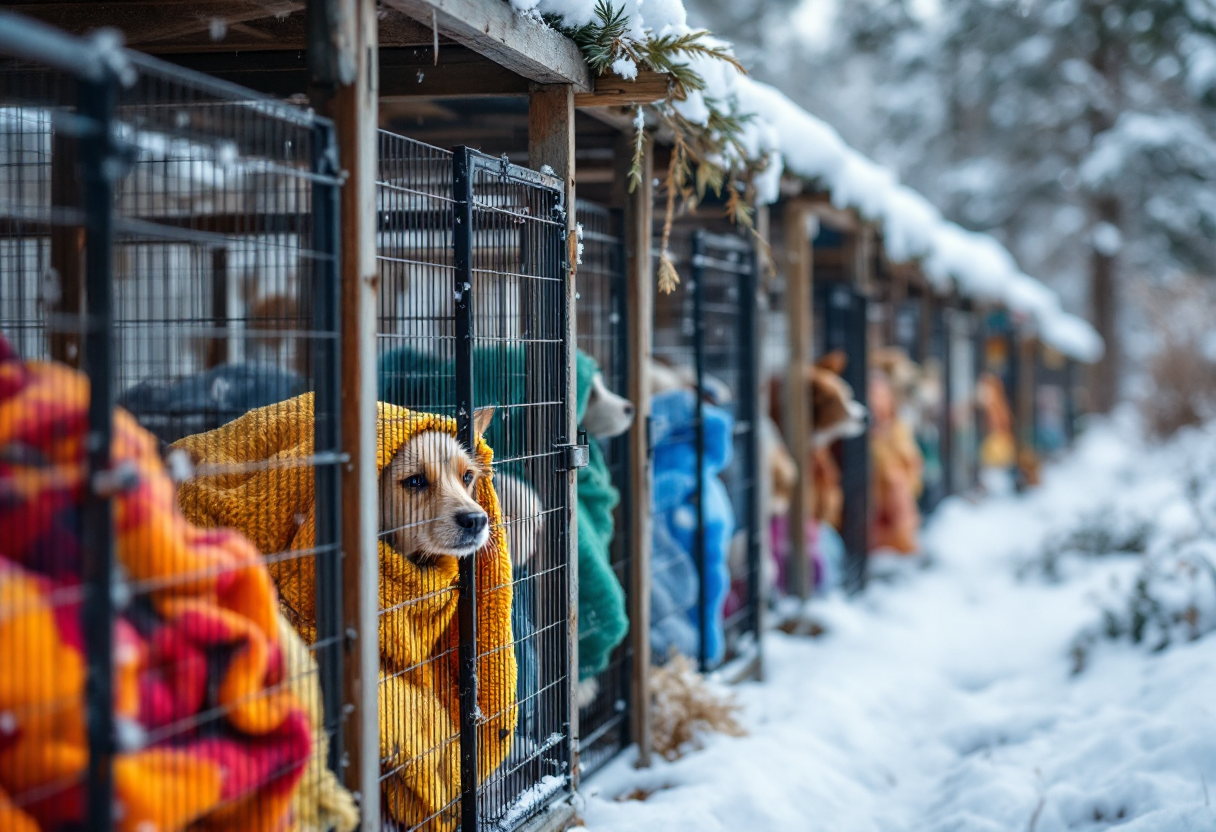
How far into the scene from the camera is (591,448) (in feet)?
14.2

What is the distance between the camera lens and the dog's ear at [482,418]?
10.8 feet

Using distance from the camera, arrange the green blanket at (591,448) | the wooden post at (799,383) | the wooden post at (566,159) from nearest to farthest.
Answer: the green blanket at (591,448) → the wooden post at (566,159) → the wooden post at (799,383)

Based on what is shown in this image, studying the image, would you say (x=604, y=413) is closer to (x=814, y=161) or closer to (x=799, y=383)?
(x=814, y=161)

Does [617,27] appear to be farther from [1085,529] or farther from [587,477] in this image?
[1085,529]

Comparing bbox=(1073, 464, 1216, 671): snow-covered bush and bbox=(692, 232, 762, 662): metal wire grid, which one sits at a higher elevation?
bbox=(692, 232, 762, 662): metal wire grid

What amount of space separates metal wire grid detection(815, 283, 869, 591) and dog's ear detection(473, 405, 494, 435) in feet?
17.4

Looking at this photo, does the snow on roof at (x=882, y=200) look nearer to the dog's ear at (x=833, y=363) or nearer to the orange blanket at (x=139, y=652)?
the dog's ear at (x=833, y=363)

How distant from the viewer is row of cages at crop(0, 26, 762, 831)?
74.2 inches

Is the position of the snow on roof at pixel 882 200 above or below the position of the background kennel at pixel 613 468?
above

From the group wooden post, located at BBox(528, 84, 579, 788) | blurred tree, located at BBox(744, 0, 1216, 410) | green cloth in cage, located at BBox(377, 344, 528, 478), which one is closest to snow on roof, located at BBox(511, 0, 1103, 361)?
wooden post, located at BBox(528, 84, 579, 788)

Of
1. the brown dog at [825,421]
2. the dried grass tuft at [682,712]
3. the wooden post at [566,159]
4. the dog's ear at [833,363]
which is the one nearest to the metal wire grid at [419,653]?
the wooden post at [566,159]

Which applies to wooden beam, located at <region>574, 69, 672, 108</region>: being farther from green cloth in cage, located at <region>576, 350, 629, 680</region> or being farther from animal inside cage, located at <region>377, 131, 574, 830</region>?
green cloth in cage, located at <region>576, 350, 629, 680</region>

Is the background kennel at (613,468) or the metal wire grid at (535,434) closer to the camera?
the metal wire grid at (535,434)

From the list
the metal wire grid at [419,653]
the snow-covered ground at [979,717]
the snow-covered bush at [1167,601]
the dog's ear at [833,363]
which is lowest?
the snow-covered ground at [979,717]
